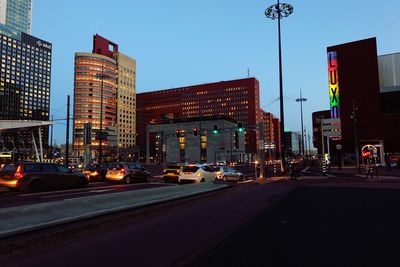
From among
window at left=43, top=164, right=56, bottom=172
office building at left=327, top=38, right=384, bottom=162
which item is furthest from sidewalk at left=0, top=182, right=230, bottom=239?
office building at left=327, top=38, right=384, bottom=162

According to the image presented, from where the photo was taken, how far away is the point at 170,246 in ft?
23.7

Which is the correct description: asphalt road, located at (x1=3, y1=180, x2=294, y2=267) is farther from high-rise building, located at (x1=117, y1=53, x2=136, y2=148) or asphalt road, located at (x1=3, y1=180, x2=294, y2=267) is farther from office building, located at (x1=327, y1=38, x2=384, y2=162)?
high-rise building, located at (x1=117, y1=53, x2=136, y2=148)

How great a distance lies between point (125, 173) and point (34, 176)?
7.66m

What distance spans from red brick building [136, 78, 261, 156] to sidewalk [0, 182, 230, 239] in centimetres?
16205

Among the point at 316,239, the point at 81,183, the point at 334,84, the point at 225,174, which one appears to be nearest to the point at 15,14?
the point at 334,84

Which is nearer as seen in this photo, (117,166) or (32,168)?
(32,168)

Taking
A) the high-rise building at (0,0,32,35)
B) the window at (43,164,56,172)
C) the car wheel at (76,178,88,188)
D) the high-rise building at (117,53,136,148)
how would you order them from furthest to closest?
the high-rise building at (0,0,32,35), the high-rise building at (117,53,136,148), the car wheel at (76,178,88,188), the window at (43,164,56,172)

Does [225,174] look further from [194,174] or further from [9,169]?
[9,169]

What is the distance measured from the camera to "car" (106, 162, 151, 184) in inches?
1003

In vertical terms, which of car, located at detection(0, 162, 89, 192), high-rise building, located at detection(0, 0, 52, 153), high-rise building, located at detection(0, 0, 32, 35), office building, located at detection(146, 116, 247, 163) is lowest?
car, located at detection(0, 162, 89, 192)

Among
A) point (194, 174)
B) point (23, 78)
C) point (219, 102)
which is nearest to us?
point (194, 174)

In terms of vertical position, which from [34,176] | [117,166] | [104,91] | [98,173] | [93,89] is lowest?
[98,173]

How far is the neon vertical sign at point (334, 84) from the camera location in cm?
7600

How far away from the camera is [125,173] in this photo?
2555cm
